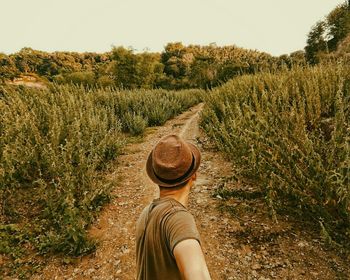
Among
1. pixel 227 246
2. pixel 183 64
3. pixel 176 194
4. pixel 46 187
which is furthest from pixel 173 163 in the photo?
pixel 183 64

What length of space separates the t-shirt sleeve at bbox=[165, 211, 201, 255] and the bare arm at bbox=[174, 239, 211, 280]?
20 mm

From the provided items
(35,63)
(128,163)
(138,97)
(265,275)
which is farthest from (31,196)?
(35,63)

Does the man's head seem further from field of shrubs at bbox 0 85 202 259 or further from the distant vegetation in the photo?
field of shrubs at bbox 0 85 202 259

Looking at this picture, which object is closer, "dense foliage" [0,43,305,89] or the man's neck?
the man's neck

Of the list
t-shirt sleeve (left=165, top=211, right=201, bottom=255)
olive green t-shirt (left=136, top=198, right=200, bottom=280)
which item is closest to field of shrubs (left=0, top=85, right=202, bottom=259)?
olive green t-shirt (left=136, top=198, right=200, bottom=280)

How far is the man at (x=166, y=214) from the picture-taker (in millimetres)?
1215

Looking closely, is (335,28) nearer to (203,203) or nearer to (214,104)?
(214,104)

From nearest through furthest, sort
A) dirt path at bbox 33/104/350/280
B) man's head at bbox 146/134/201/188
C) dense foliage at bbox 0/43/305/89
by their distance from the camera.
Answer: man's head at bbox 146/134/201/188
dirt path at bbox 33/104/350/280
dense foliage at bbox 0/43/305/89

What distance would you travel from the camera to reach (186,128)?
33.3 feet

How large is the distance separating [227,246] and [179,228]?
2391 millimetres

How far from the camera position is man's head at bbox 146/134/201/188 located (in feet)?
4.45

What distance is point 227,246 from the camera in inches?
128

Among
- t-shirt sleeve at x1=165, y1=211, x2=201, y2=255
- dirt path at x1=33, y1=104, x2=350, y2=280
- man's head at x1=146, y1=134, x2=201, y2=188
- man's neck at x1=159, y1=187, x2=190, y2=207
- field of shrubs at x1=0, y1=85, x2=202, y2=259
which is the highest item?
man's head at x1=146, y1=134, x2=201, y2=188

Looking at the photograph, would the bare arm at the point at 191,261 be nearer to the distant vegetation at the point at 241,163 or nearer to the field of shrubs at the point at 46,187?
the distant vegetation at the point at 241,163
